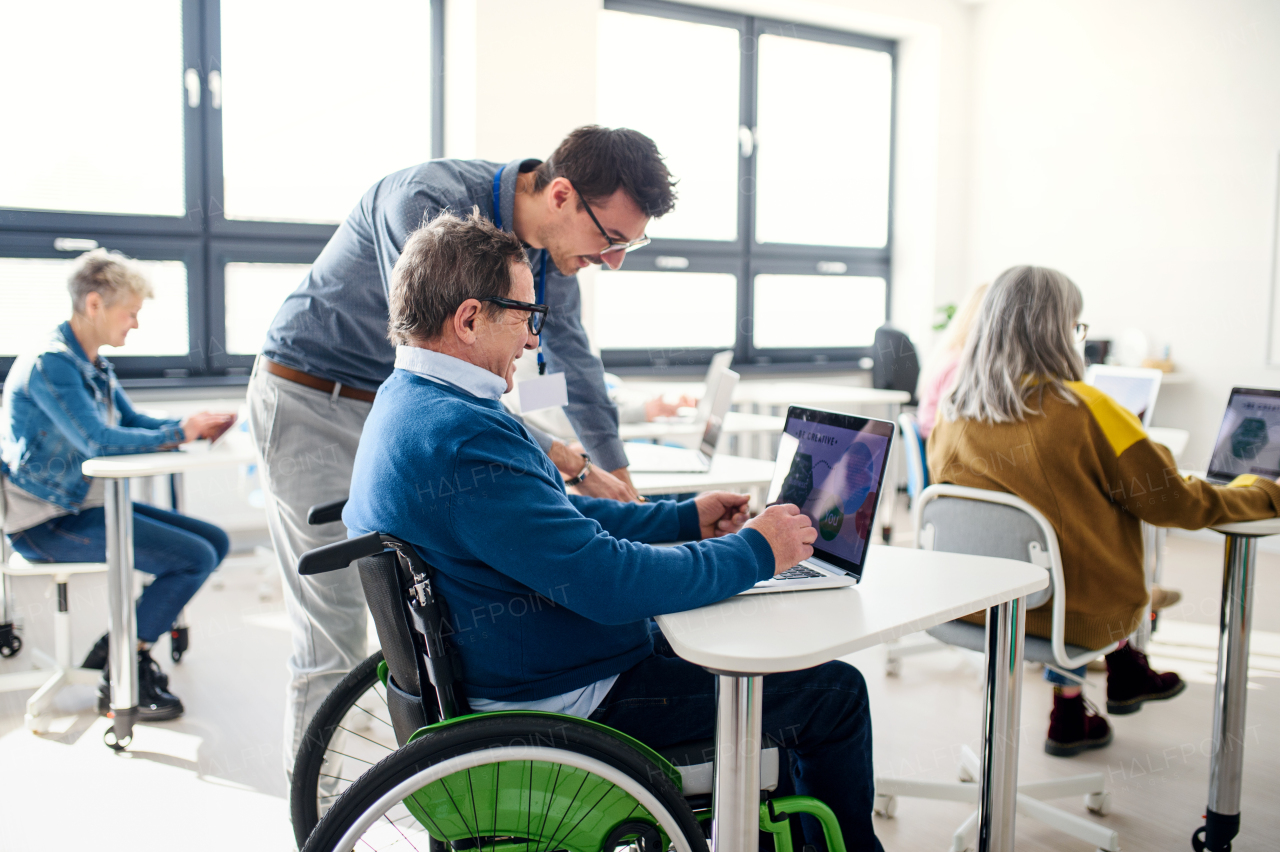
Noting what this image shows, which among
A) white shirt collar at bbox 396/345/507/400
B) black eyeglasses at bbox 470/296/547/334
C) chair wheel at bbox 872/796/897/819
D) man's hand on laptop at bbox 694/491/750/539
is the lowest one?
chair wheel at bbox 872/796/897/819

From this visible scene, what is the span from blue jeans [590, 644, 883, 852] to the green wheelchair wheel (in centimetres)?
10

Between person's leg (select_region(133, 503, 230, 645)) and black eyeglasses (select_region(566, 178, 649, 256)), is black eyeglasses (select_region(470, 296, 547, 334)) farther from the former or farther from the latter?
person's leg (select_region(133, 503, 230, 645))

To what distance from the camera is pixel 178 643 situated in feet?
9.70

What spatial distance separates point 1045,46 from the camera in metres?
5.70

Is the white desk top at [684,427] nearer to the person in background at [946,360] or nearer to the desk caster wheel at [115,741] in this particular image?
the person in background at [946,360]

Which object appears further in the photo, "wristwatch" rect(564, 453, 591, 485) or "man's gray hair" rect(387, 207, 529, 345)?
"wristwatch" rect(564, 453, 591, 485)

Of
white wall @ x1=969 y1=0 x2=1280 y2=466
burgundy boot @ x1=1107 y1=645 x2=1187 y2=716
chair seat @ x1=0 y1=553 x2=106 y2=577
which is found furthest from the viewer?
white wall @ x1=969 y1=0 x2=1280 y2=466

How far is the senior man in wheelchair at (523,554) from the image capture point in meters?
1.12

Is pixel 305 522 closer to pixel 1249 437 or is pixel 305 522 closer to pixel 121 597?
pixel 121 597

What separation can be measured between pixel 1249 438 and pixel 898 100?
196 inches

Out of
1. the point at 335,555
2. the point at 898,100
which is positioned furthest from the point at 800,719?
the point at 898,100

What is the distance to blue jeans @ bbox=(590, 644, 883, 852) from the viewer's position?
1274 mm

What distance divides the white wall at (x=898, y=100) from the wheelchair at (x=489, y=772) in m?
3.79

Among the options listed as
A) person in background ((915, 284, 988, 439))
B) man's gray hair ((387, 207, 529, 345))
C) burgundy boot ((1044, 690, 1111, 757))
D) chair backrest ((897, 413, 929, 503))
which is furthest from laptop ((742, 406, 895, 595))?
person in background ((915, 284, 988, 439))
